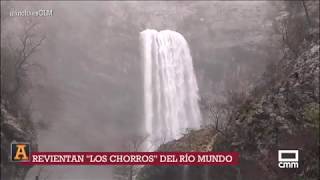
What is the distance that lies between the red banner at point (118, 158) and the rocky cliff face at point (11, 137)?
2.74 m

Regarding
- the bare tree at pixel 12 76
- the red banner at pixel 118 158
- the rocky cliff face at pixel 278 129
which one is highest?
the bare tree at pixel 12 76

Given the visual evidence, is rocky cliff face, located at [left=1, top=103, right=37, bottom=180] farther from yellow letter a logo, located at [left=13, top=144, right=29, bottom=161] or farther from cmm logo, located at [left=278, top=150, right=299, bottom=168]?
cmm logo, located at [left=278, top=150, right=299, bottom=168]

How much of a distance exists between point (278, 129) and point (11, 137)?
15.9m

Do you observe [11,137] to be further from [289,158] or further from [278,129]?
[278,129]

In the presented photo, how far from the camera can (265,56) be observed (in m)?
48.5

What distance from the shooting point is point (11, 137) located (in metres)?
24.5

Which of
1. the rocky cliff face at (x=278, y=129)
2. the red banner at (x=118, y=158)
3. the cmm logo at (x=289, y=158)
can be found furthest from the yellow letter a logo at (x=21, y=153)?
the cmm logo at (x=289, y=158)

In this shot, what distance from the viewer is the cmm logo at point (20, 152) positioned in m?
18.5

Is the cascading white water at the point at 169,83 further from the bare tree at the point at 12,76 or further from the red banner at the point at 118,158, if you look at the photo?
the red banner at the point at 118,158

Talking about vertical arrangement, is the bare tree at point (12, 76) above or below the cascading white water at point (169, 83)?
below

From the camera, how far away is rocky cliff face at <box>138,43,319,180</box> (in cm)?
2267

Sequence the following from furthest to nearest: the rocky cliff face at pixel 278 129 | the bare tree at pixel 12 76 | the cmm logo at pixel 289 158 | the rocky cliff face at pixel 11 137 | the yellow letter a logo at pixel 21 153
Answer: the bare tree at pixel 12 76
the rocky cliff face at pixel 278 129
the rocky cliff face at pixel 11 137
the cmm logo at pixel 289 158
the yellow letter a logo at pixel 21 153

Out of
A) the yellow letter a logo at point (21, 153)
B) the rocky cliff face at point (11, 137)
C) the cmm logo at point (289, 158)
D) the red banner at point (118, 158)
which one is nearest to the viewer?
the yellow letter a logo at point (21, 153)

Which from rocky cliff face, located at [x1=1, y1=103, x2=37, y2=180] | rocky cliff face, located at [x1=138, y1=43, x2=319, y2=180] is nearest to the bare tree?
rocky cliff face, located at [x1=1, y1=103, x2=37, y2=180]
